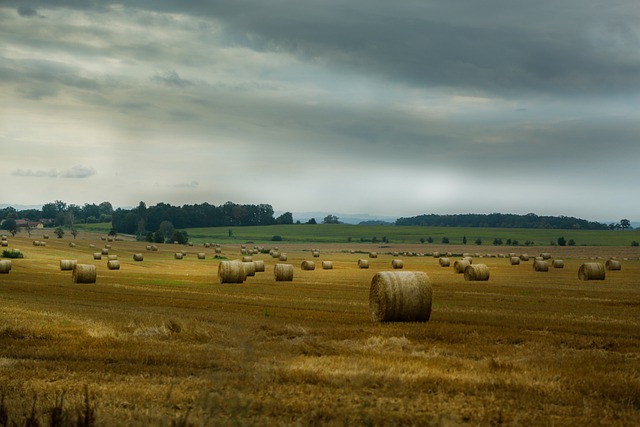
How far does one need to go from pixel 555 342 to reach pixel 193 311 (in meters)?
12.0

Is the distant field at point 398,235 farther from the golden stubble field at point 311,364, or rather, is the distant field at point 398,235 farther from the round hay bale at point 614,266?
the golden stubble field at point 311,364

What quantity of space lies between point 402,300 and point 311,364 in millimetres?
8644

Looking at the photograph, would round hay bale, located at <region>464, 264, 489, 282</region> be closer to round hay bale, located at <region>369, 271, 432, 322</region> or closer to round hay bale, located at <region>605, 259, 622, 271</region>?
round hay bale, located at <region>605, 259, 622, 271</region>

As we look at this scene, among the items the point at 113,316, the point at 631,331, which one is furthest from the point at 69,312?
the point at 631,331

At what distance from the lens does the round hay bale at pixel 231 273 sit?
4150cm

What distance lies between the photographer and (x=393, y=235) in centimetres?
17988

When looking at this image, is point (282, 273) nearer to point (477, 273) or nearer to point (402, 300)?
point (477, 273)

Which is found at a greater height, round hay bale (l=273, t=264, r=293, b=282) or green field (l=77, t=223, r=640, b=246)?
green field (l=77, t=223, r=640, b=246)

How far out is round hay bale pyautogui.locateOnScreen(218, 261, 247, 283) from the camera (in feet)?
136

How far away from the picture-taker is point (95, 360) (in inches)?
548

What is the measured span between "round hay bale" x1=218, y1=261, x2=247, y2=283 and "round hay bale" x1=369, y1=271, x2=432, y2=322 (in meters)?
20.3

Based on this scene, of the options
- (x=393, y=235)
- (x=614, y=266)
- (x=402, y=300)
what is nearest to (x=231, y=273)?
(x=402, y=300)

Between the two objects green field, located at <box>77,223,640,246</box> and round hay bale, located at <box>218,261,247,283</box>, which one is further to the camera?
green field, located at <box>77,223,640,246</box>

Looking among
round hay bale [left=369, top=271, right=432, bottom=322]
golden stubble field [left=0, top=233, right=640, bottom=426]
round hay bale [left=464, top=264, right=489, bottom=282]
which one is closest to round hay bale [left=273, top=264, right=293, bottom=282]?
round hay bale [left=464, top=264, right=489, bottom=282]
